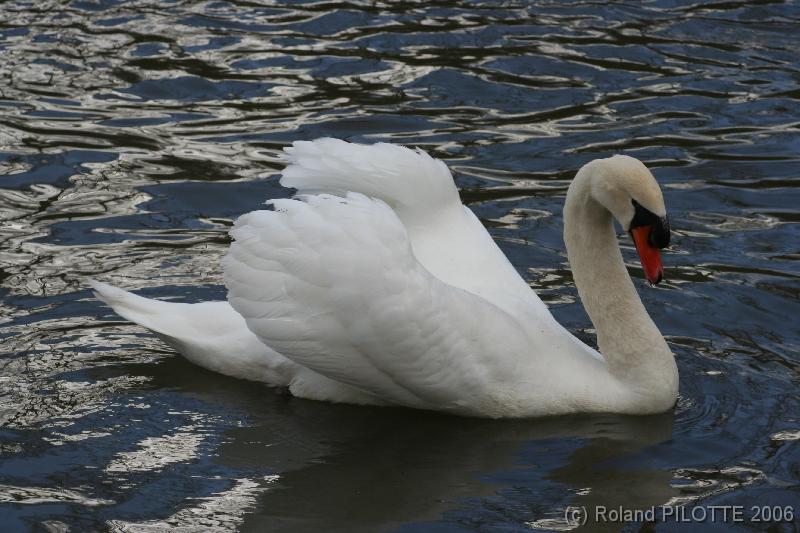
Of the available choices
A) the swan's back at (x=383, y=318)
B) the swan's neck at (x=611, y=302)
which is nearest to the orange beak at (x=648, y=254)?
the swan's neck at (x=611, y=302)

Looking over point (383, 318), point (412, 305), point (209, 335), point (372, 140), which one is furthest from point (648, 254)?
point (372, 140)

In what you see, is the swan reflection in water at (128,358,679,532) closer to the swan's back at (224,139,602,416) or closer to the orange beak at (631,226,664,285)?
the swan's back at (224,139,602,416)

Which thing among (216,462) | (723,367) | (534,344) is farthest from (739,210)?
(216,462)

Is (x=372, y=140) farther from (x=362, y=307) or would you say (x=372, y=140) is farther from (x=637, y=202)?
(x=362, y=307)

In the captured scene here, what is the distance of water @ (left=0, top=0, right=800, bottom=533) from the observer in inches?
247

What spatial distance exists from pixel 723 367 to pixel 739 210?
259cm

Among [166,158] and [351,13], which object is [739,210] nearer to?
[166,158]

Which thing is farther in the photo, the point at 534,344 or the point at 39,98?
the point at 39,98

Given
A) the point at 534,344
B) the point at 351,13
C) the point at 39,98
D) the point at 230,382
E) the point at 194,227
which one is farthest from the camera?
the point at 351,13

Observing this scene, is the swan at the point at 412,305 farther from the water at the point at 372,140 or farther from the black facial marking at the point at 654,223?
the water at the point at 372,140

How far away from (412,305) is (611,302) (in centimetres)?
119

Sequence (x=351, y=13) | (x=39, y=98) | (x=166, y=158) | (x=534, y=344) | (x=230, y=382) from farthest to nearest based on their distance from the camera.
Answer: (x=351, y=13) < (x=39, y=98) < (x=166, y=158) < (x=230, y=382) < (x=534, y=344)

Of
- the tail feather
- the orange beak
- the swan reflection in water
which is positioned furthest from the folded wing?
the orange beak

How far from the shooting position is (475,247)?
24.9ft
